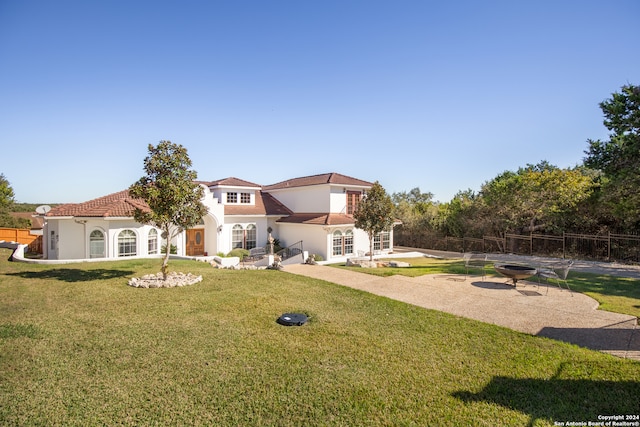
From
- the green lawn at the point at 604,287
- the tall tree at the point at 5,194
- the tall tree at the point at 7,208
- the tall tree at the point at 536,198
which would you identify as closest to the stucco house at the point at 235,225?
the green lawn at the point at 604,287

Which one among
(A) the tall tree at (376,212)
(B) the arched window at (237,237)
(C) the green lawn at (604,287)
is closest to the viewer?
(C) the green lawn at (604,287)

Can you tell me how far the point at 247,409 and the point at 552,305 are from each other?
1073cm

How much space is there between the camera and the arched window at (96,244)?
2017cm

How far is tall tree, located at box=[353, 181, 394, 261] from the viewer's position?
67.4ft

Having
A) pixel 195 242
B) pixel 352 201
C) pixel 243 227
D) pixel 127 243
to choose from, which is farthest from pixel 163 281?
pixel 352 201

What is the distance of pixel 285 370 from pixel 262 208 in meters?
23.9

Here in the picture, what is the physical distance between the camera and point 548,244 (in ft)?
84.3

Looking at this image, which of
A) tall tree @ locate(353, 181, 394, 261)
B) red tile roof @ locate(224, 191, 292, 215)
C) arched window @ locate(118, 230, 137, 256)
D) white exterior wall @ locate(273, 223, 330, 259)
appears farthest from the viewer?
red tile roof @ locate(224, 191, 292, 215)

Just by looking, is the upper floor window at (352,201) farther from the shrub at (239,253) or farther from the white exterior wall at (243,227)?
the shrub at (239,253)

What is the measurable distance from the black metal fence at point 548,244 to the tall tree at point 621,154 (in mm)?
1714

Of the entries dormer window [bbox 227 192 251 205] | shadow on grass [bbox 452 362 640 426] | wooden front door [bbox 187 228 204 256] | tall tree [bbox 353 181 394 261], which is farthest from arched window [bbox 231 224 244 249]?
shadow on grass [bbox 452 362 640 426]

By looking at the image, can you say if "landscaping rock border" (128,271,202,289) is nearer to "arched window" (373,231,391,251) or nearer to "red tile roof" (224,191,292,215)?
"red tile roof" (224,191,292,215)

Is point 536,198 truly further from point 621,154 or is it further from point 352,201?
Result: point 352,201

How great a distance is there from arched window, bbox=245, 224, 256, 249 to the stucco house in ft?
0.29
